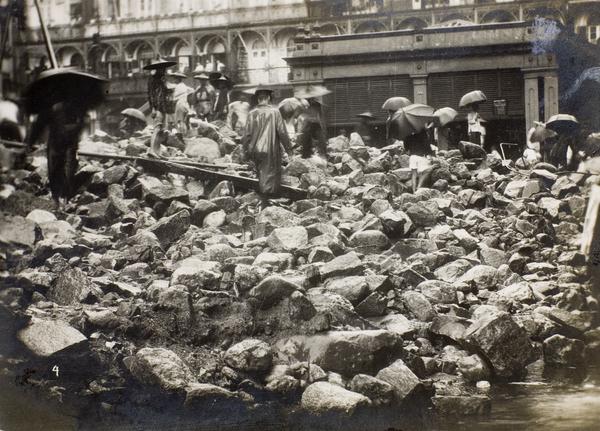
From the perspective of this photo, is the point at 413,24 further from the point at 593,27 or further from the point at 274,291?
the point at 274,291

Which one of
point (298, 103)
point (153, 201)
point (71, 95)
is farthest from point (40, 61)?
point (298, 103)

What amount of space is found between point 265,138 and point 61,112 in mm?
1793

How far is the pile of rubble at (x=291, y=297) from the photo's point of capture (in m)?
3.90

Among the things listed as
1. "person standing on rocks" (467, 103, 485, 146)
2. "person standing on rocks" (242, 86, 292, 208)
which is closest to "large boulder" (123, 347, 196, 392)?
"person standing on rocks" (242, 86, 292, 208)

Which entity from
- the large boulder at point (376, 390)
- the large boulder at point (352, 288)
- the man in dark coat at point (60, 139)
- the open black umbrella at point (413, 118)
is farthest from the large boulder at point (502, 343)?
the man in dark coat at point (60, 139)

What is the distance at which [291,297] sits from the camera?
4.13m

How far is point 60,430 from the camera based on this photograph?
406 centimetres

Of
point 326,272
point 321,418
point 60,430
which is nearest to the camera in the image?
point 321,418

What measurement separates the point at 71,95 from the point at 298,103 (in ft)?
7.13

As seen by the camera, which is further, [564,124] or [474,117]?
[474,117]

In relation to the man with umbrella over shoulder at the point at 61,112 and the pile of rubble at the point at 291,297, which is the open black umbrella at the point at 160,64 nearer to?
the man with umbrella over shoulder at the point at 61,112

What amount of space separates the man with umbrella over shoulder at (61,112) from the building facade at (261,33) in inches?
4.6

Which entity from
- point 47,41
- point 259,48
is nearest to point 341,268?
point 259,48

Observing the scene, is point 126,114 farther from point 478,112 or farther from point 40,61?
point 478,112
